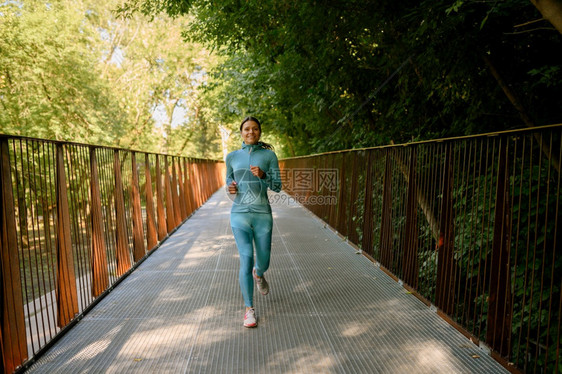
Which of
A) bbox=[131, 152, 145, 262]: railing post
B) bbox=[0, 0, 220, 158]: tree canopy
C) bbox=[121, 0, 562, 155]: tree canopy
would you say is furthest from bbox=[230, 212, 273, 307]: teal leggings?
bbox=[0, 0, 220, 158]: tree canopy

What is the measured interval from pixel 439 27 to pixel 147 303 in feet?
14.6

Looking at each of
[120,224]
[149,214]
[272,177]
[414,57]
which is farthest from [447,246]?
[149,214]

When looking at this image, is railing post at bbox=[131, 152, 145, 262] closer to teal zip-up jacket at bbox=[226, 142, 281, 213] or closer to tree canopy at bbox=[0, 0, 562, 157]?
teal zip-up jacket at bbox=[226, 142, 281, 213]

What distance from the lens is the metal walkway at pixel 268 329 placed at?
3.24 m

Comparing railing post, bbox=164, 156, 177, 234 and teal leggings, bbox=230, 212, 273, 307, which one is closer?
teal leggings, bbox=230, 212, 273, 307

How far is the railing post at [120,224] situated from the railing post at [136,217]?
0.42 meters

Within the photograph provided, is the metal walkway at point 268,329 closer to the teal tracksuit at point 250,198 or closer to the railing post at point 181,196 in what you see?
the teal tracksuit at point 250,198

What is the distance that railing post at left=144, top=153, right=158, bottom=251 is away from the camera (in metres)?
7.56

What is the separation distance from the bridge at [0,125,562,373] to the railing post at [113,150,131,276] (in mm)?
26

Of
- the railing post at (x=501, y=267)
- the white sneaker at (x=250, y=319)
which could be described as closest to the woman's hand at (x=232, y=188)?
the white sneaker at (x=250, y=319)

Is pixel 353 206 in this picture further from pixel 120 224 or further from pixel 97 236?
pixel 97 236

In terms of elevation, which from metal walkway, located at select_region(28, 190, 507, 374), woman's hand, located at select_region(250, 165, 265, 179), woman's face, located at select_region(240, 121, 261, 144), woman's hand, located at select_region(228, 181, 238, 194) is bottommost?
metal walkway, located at select_region(28, 190, 507, 374)

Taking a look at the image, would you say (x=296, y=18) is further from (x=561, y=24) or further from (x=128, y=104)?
(x=128, y=104)

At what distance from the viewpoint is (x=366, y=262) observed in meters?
6.51
